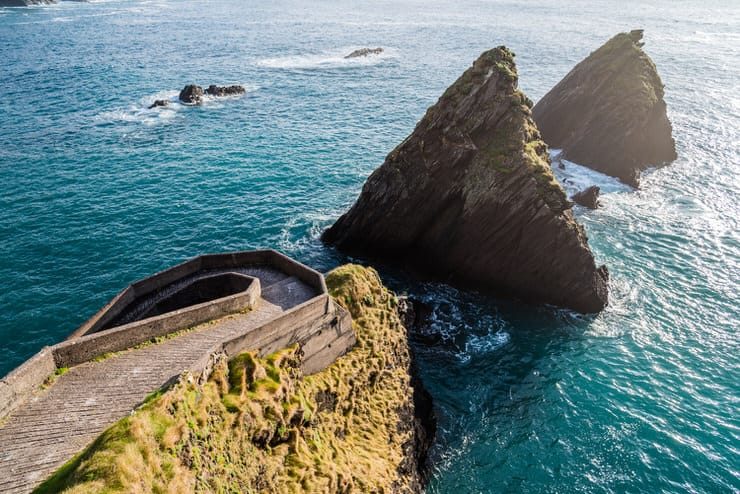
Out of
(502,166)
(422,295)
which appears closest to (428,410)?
(422,295)

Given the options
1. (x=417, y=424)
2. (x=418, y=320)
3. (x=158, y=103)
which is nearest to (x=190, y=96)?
(x=158, y=103)

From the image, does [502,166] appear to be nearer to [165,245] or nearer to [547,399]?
[547,399]

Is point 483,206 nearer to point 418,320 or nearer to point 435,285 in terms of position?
point 435,285

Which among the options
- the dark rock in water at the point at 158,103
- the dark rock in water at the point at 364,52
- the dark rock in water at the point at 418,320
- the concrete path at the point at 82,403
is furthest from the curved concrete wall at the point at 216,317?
the dark rock in water at the point at 364,52

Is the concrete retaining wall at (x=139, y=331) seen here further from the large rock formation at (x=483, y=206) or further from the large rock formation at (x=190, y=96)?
the large rock formation at (x=190, y=96)

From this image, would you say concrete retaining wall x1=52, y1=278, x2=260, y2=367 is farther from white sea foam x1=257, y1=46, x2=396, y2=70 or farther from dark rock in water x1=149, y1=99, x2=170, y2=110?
white sea foam x1=257, y1=46, x2=396, y2=70
